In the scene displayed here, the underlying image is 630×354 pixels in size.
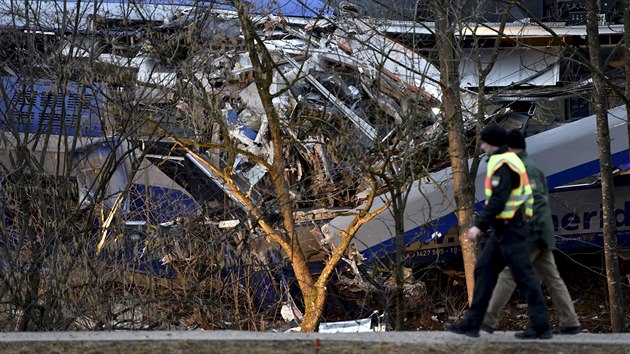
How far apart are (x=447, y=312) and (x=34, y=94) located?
7481mm

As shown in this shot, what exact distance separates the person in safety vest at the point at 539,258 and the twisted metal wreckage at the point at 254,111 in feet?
23.0

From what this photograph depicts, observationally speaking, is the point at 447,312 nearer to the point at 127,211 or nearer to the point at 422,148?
the point at 422,148

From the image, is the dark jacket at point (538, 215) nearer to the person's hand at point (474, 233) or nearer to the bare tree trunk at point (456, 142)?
the person's hand at point (474, 233)

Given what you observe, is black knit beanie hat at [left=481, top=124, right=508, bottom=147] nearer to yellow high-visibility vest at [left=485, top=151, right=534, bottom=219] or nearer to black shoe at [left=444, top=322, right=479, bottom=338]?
yellow high-visibility vest at [left=485, top=151, right=534, bottom=219]

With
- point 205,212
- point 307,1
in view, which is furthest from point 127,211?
point 307,1

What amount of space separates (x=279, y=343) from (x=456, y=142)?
26.4ft

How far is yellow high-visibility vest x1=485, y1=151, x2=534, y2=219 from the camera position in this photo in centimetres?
606

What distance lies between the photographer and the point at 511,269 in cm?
613

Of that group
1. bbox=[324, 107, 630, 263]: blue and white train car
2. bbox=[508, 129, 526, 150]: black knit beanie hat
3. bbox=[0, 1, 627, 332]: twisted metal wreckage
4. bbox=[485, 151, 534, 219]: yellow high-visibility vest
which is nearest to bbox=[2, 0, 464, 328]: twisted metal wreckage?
bbox=[0, 1, 627, 332]: twisted metal wreckage

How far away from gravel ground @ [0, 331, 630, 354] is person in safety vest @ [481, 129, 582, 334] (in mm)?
116

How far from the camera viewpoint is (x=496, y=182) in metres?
6.07

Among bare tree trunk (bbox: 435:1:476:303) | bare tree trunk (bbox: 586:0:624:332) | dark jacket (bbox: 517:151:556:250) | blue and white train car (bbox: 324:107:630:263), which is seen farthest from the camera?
blue and white train car (bbox: 324:107:630:263)

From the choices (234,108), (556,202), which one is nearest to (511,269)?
(234,108)

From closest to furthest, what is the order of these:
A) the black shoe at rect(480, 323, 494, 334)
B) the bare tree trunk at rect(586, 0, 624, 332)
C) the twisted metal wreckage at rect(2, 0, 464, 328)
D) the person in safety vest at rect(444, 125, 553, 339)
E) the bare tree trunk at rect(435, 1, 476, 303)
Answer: the person in safety vest at rect(444, 125, 553, 339) → the black shoe at rect(480, 323, 494, 334) → the bare tree trunk at rect(586, 0, 624, 332) → the twisted metal wreckage at rect(2, 0, 464, 328) → the bare tree trunk at rect(435, 1, 476, 303)
